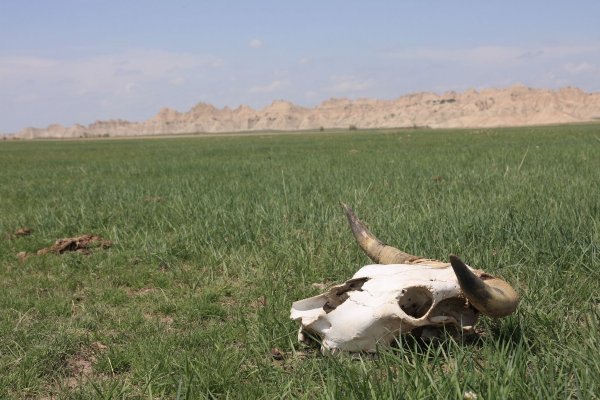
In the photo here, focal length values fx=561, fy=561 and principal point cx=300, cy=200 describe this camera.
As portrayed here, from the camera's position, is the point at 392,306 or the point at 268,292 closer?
the point at 392,306

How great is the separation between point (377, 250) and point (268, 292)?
1009mm

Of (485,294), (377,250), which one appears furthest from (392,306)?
(377,250)

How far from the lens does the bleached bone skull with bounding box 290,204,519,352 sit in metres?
2.53

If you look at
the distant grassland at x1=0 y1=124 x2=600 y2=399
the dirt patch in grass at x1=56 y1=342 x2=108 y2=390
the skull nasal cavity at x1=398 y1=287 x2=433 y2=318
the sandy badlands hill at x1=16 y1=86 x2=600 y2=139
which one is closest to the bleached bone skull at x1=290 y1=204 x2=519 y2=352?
the skull nasal cavity at x1=398 y1=287 x2=433 y2=318

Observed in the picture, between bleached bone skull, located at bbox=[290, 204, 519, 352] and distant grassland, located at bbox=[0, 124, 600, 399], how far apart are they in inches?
4.8

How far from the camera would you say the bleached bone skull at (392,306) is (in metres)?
2.53

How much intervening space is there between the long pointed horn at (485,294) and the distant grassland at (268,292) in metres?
0.16

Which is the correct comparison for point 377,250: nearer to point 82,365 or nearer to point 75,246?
point 82,365

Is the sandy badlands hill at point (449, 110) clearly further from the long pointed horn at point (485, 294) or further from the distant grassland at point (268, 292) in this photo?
the long pointed horn at point (485, 294)

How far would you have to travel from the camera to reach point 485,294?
2.29 meters

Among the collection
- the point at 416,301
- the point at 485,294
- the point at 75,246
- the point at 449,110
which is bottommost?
the point at 449,110

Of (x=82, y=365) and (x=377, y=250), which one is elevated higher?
(x=377, y=250)

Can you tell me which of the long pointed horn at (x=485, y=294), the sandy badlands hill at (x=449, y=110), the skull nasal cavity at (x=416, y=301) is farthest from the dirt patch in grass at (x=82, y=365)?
the sandy badlands hill at (x=449, y=110)

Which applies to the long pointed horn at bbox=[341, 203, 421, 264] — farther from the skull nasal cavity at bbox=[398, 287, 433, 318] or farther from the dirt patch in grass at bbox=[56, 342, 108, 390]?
the dirt patch in grass at bbox=[56, 342, 108, 390]
